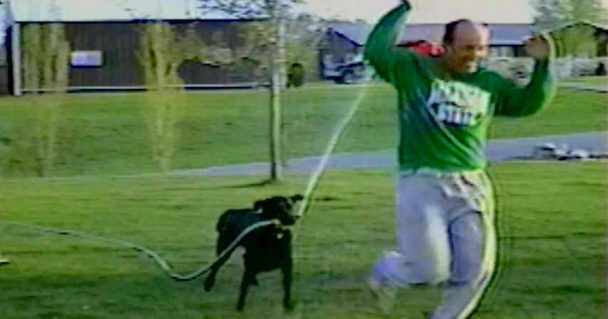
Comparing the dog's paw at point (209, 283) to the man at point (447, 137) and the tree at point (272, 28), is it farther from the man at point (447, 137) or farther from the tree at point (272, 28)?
the man at point (447, 137)

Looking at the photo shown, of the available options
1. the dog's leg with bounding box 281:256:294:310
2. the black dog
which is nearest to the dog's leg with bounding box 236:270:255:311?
the black dog

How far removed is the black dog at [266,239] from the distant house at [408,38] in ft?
1.69

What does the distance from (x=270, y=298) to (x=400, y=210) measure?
1554 mm

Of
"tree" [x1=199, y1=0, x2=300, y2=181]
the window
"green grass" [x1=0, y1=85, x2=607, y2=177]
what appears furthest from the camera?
the window

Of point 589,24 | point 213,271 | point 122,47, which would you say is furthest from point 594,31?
point 122,47

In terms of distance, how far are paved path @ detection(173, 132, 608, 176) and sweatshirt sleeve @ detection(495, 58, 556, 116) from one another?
194 cm

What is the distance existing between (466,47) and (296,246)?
7.34ft

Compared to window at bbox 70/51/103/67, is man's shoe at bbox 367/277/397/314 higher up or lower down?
lower down

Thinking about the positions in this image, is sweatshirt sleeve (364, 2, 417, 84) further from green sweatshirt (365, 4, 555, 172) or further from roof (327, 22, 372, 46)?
roof (327, 22, 372, 46)

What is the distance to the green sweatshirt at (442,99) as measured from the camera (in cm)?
Result: 327

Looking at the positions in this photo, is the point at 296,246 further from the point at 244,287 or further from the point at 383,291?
the point at 383,291

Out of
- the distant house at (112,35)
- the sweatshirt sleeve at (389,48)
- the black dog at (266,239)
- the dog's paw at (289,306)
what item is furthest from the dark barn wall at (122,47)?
the sweatshirt sleeve at (389,48)

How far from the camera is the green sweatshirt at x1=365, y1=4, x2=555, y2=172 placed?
10.7ft

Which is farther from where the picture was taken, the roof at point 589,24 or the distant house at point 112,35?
the distant house at point 112,35
